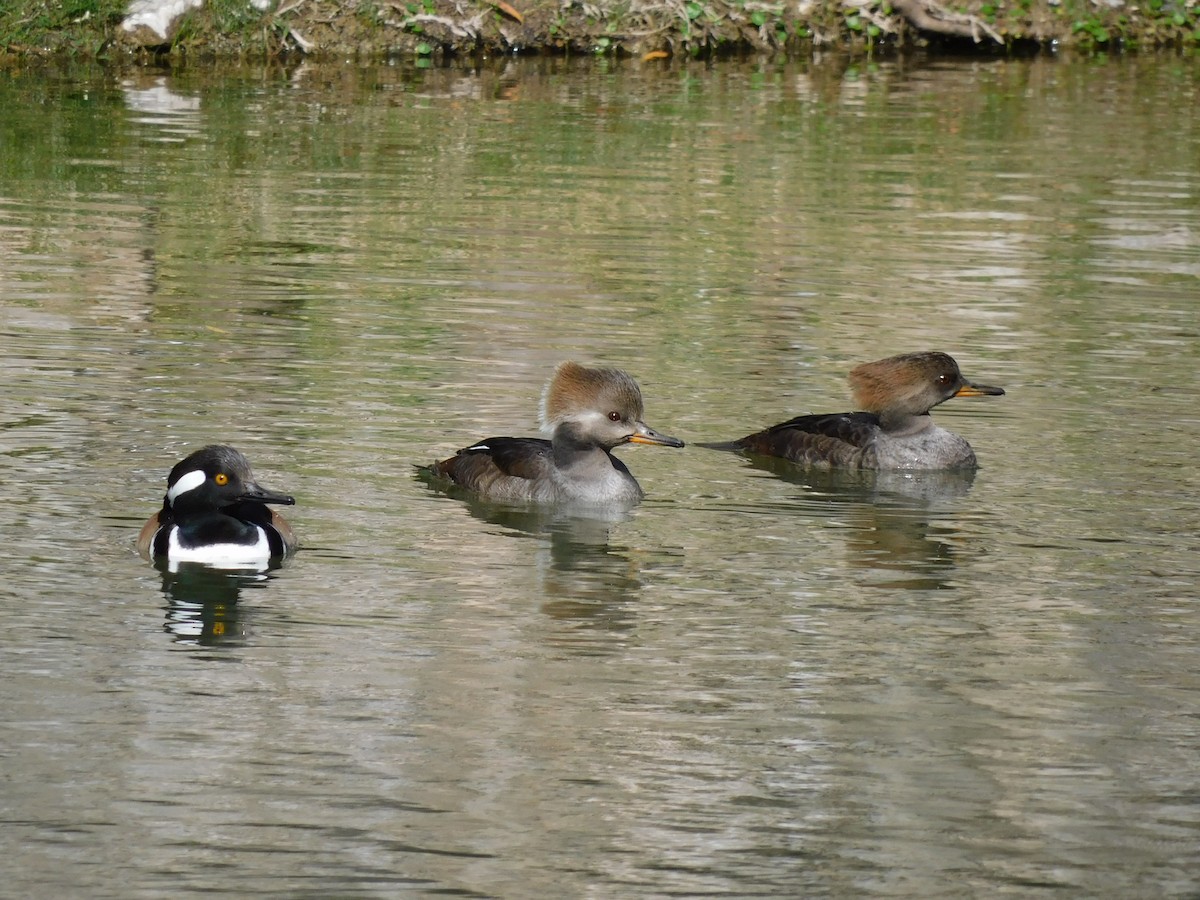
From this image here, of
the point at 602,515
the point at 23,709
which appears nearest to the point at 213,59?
the point at 602,515

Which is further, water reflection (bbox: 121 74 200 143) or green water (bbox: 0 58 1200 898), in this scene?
water reflection (bbox: 121 74 200 143)

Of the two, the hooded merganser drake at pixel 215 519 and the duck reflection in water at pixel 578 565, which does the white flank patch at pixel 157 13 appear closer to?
the duck reflection in water at pixel 578 565

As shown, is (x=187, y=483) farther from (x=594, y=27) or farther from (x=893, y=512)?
(x=594, y=27)

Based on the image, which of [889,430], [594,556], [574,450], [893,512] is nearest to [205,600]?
[594,556]

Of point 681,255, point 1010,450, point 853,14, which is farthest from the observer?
point 853,14

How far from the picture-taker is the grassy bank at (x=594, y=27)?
2986 cm

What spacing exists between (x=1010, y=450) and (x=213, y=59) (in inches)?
818

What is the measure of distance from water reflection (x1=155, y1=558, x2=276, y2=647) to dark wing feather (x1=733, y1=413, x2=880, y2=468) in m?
3.33

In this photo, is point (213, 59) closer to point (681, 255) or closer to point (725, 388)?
point (681, 255)

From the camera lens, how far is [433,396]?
12453 mm

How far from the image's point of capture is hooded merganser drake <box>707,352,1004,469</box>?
447 inches

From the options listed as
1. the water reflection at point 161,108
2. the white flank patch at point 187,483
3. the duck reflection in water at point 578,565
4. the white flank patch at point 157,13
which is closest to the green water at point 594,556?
the duck reflection in water at point 578,565

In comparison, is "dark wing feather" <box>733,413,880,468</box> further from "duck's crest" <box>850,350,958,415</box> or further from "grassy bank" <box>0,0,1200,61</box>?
"grassy bank" <box>0,0,1200,61</box>

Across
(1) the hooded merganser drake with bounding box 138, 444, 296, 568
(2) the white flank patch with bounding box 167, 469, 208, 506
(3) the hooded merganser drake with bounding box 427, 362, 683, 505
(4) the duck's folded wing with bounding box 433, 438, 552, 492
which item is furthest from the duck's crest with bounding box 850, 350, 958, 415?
(2) the white flank patch with bounding box 167, 469, 208, 506
